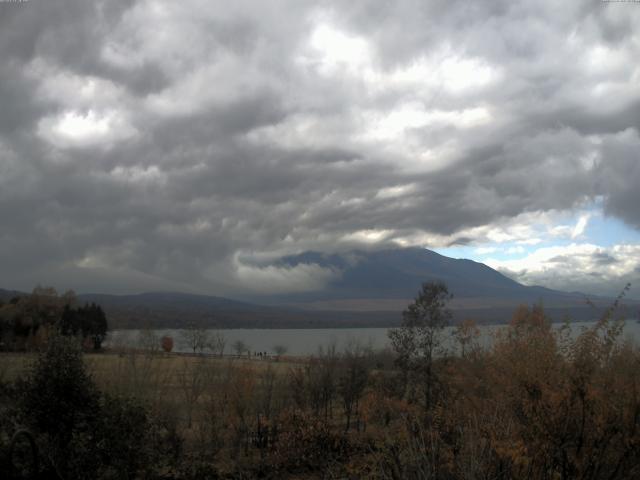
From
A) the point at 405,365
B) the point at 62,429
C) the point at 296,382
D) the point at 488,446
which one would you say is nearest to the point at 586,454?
the point at 488,446

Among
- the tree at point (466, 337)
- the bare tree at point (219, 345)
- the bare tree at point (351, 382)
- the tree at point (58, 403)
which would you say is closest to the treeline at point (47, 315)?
the bare tree at point (219, 345)

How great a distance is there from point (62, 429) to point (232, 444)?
35.4 feet

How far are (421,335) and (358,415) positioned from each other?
6048 millimetres

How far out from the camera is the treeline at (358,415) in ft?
33.0

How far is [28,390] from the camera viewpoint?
14164 mm

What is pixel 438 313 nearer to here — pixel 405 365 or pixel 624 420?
pixel 405 365

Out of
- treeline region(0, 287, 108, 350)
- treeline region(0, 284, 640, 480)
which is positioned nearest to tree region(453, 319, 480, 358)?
treeline region(0, 284, 640, 480)

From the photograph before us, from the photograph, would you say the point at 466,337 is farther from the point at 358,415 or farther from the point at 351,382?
the point at 358,415

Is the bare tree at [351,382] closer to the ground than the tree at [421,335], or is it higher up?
closer to the ground

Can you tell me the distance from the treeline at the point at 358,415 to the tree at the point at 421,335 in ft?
10.4

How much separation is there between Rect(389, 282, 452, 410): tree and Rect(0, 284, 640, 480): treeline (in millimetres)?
3180

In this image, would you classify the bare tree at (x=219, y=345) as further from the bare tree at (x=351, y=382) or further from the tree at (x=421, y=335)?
the tree at (x=421, y=335)

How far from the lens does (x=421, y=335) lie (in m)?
32.8

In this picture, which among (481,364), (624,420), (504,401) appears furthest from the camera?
(481,364)
